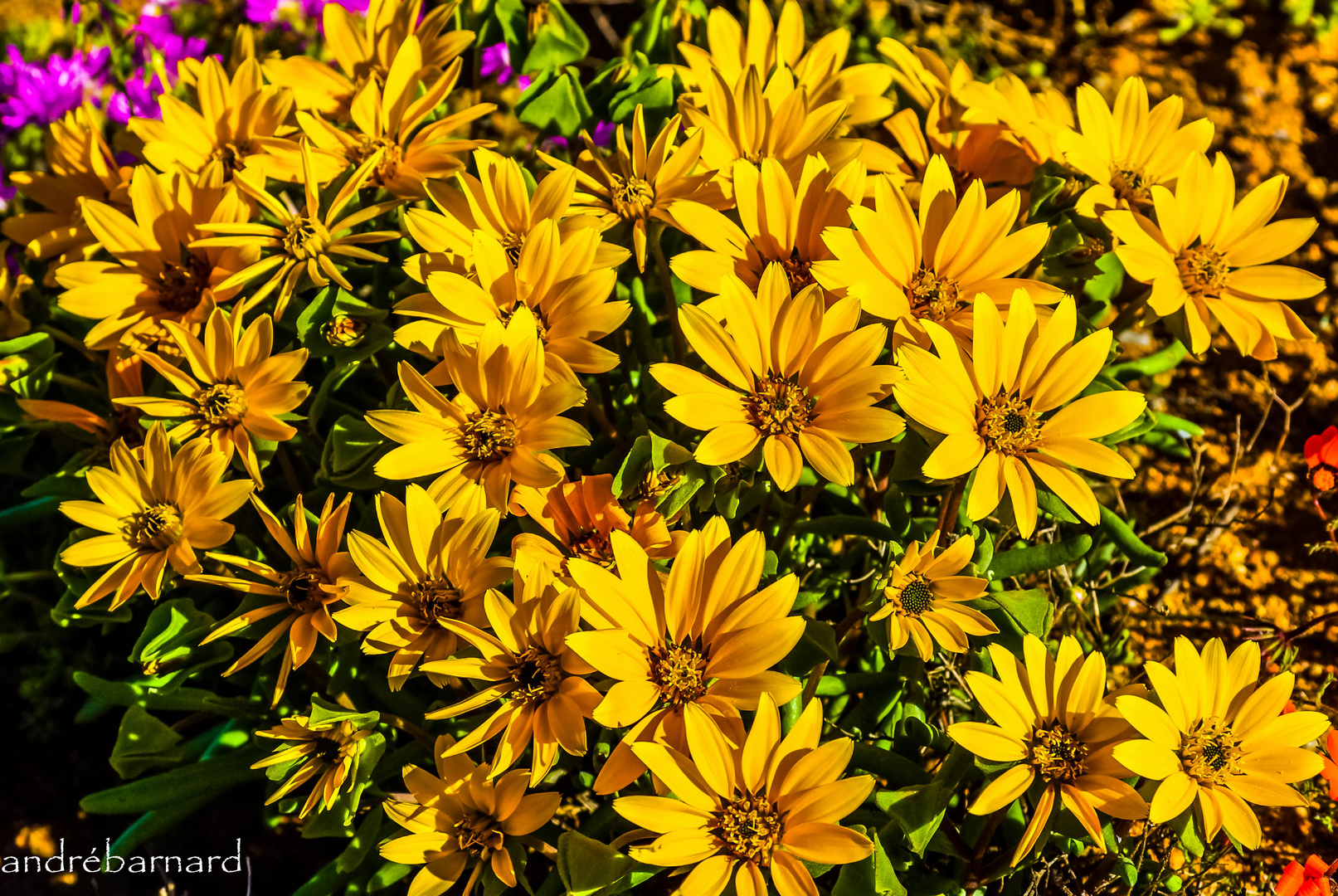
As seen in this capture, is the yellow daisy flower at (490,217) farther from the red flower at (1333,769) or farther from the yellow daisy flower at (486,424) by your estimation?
the red flower at (1333,769)

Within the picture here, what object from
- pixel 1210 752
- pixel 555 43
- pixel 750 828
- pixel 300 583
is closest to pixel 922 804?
pixel 750 828

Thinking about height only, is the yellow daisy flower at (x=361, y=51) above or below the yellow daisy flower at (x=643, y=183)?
above

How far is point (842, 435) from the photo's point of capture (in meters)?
1.52

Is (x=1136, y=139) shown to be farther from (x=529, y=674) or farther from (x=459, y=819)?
(x=459, y=819)

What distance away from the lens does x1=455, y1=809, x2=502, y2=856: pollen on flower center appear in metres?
1.56

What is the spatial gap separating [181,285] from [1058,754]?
1.90m

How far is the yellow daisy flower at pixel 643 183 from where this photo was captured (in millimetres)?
1701

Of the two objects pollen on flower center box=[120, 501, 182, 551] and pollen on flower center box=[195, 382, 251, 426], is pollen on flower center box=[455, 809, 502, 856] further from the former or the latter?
pollen on flower center box=[195, 382, 251, 426]

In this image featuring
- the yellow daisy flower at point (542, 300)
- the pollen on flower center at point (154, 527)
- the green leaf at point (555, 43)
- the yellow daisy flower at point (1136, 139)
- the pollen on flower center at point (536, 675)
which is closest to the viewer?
the pollen on flower center at point (536, 675)

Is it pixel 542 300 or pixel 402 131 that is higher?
pixel 402 131

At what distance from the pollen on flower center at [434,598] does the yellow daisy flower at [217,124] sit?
101cm

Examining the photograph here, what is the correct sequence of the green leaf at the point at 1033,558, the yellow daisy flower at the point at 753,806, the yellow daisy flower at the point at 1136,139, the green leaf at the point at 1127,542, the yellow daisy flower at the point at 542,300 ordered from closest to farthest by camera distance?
the yellow daisy flower at the point at 753,806
the yellow daisy flower at the point at 542,300
the green leaf at the point at 1033,558
the yellow daisy flower at the point at 1136,139
the green leaf at the point at 1127,542

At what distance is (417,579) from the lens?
155 cm

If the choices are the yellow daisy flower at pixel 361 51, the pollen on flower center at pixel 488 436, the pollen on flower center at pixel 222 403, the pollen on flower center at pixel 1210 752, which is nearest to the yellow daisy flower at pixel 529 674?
the pollen on flower center at pixel 488 436
